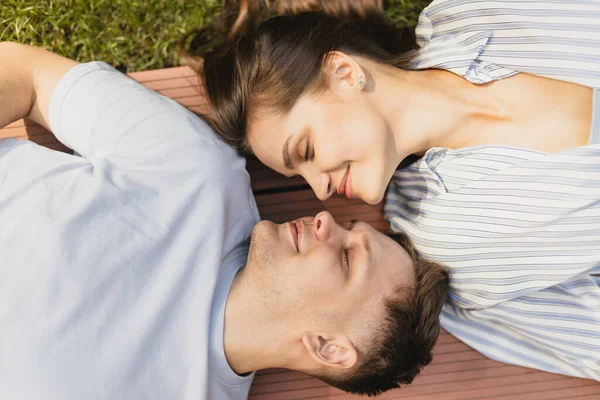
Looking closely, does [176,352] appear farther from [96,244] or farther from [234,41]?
[234,41]

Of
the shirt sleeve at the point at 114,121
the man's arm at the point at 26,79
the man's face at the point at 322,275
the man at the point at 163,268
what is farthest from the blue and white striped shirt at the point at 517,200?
the man's arm at the point at 26,79

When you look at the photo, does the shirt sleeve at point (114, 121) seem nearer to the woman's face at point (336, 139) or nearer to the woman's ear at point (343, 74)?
the woman's face at point (336, 139)

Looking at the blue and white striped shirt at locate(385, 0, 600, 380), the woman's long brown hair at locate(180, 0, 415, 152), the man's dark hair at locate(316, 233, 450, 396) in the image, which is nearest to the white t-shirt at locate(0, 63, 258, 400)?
the woman's long brown hair at locate(180, 0, 415, 152)

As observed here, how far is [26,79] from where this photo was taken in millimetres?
2137

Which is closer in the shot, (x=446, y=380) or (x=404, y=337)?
(x=404, y=337)

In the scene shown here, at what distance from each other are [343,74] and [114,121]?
95 cm

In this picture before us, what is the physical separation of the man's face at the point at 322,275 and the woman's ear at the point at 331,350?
0.04 metres

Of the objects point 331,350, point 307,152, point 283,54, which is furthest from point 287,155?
point 331,350

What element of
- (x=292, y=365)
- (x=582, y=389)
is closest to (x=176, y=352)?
(x=292, y=365)

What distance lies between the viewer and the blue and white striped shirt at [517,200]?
2146 mm

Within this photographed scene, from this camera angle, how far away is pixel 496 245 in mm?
2219

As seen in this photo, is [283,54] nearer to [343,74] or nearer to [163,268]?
[343,74]

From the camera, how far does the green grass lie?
2.76 meters

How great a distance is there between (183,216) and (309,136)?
610 millimetres
